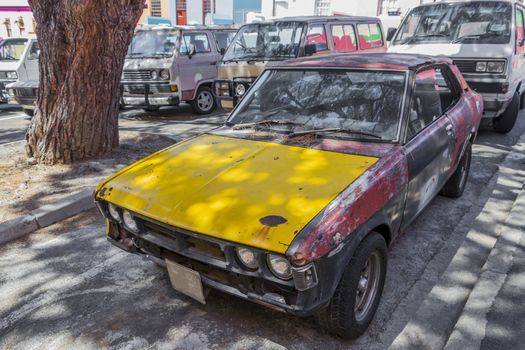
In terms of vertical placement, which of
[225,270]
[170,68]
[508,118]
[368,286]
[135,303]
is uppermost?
[170,68]

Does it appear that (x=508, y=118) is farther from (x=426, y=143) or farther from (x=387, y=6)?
(x=387, y=6)

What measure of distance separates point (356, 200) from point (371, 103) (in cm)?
118

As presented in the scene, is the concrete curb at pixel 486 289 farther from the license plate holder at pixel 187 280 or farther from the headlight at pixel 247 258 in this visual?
the license plate holder at pixel 187 280

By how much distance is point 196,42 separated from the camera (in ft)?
33.0

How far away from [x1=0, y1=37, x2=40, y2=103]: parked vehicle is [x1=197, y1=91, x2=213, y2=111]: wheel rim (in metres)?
4.47

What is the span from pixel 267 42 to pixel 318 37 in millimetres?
989

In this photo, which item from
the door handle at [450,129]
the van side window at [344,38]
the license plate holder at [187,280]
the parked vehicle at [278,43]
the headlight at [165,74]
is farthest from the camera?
the headlight at [165,74]

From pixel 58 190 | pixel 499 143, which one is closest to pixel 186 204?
pixel 58 190

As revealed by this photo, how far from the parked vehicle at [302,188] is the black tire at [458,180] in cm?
61

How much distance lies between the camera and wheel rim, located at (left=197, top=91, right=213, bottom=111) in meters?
10.3

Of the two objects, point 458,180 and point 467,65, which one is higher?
point 467,65

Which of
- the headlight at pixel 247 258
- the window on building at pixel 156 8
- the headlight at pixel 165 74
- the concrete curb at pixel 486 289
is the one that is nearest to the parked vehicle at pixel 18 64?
the headlight at pixel 165 74

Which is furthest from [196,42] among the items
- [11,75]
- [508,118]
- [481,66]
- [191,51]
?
[508,118]

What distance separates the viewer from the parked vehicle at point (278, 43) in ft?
25.6
